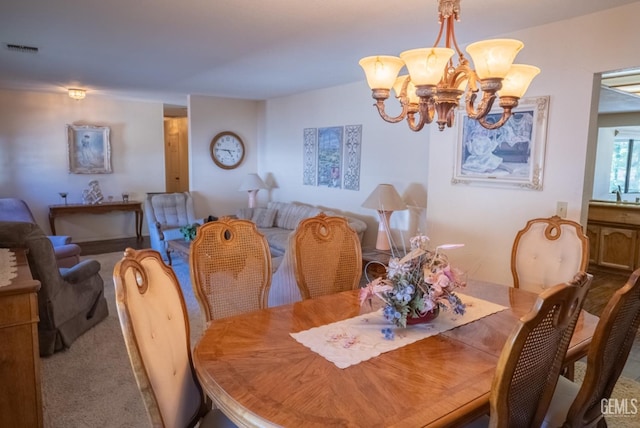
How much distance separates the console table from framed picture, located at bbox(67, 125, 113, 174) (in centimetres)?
66

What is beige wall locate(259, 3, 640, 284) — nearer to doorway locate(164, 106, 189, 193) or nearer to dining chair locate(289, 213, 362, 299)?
dining chair locate(289, 213, 362, 299)

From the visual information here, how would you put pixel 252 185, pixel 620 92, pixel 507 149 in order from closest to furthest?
pixel 507 149 < pixel 620 92 < pixel 252 185

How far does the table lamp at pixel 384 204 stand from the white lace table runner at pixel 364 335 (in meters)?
2.20

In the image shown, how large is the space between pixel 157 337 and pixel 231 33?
2495mm

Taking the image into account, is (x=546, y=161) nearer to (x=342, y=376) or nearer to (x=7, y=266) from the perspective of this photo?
(x=342, y=376)

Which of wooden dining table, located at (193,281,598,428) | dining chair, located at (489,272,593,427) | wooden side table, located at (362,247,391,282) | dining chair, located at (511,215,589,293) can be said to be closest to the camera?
dining chair, located at (489,272,593,427)

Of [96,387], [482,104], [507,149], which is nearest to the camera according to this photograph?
[482,104]

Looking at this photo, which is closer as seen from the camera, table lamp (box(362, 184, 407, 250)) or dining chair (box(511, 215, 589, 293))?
dining chair (box(511, 215, 589, 293))

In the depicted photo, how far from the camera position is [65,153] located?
6.54 meters

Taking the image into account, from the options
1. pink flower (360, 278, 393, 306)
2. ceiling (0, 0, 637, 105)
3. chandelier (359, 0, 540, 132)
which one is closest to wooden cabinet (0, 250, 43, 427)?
pink flower (360, 278, 393, 306)

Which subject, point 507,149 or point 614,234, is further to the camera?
point 614,234

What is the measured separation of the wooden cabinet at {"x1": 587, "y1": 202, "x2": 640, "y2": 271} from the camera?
5.25m

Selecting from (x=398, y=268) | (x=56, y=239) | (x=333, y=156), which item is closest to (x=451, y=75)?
(x=398, y=268)

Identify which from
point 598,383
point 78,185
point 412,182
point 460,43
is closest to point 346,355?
point 598,383
